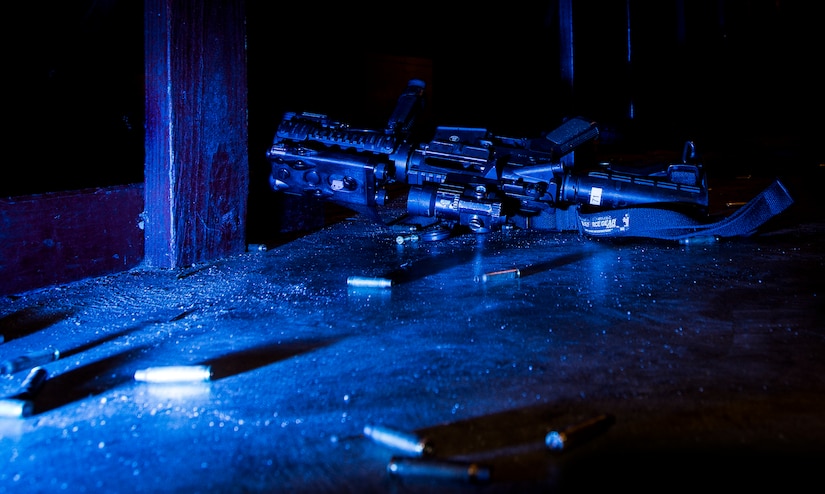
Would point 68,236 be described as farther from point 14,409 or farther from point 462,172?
point 462,172

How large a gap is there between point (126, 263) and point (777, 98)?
13.1 m

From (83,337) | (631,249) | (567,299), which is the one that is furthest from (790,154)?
(83,337)

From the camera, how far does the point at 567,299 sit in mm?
3361

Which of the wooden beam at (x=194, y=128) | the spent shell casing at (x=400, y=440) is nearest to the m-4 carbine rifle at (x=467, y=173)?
the wooden beam at (x=194, y=128)

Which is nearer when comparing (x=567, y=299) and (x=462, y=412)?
(x=462, y=412)

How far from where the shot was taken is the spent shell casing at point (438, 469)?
1647 millimetres

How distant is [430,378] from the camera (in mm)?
2344

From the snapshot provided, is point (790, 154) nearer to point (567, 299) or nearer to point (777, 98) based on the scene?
point (777, 98)

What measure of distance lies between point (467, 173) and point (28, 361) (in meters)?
3.18

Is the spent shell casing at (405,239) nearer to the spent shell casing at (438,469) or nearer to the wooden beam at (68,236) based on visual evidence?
the wooden beam at (68,236)

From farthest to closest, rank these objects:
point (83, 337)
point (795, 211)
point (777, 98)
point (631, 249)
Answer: point (777, 98), point (795, 211), point (631, 249), point (83, 337)

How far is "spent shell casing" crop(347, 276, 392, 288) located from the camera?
11.9ft

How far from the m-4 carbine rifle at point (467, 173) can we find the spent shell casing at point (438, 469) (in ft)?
10.3

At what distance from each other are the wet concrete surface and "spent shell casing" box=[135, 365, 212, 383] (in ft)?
0.10
